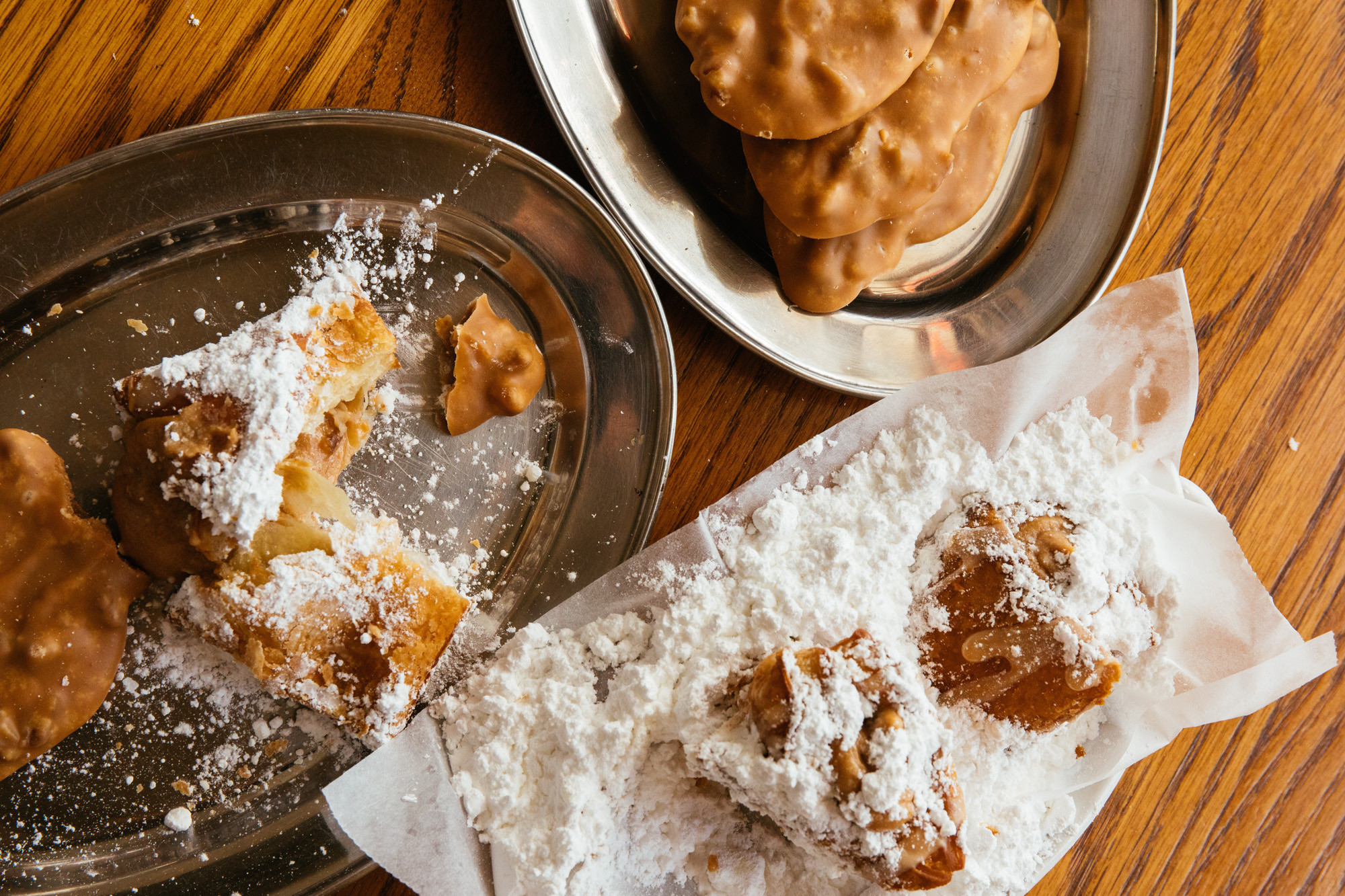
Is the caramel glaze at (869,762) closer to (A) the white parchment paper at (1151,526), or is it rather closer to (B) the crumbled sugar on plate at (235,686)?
(A) the white parchment paper at (1151,526)

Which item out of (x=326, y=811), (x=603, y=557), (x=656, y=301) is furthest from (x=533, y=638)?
(x=656, y=301)

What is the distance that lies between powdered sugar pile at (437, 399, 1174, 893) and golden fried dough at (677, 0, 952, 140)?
495 millimetres

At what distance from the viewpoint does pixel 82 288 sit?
1.20 meters

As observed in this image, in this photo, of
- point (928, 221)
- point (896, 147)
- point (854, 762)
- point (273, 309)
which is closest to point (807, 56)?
point (896, 147)

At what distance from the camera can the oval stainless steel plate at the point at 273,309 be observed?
1.19 meters

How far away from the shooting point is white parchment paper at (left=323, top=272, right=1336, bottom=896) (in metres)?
1.27

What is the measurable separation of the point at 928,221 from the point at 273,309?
3.37 ft

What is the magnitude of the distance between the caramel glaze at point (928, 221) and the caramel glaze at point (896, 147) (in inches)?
2.4

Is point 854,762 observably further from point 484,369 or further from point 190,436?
point 190,436

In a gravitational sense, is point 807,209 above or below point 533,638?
above

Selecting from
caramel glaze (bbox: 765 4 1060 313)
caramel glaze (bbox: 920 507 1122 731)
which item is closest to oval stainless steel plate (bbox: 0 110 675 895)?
caramel glaze (bbox: 765 4 1060 313)

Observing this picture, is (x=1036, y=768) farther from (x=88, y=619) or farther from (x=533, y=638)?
(x=88, y=619)

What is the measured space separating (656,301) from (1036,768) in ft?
3.08

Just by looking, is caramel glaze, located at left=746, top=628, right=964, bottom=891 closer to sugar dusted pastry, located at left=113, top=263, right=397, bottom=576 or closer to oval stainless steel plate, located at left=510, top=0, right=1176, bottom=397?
oval stainless steel plate, located at left=510, top=0, right=1176, bottom=397
